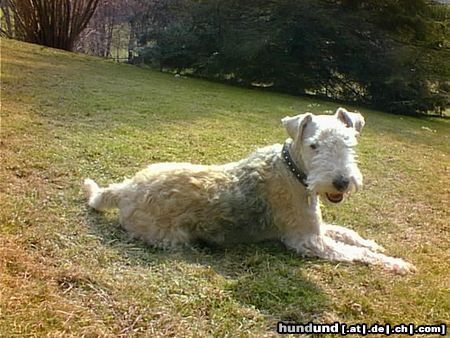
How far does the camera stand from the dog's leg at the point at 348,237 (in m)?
3.80

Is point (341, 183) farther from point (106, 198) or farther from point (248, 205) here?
point (106, 198)

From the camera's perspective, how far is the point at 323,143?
11.0 ft

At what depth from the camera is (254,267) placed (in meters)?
3.34

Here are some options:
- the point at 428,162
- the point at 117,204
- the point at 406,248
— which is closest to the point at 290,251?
the point at 406,248

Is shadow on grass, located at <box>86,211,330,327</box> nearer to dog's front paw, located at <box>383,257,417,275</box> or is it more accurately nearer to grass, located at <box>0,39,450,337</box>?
grass, located at <box>0,39,450,337</box>

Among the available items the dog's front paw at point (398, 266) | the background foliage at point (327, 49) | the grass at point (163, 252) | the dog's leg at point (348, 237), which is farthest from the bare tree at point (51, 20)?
the dog's front paw at point (398, 266)

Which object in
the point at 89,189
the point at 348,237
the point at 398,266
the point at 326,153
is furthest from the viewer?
the point at 89,189

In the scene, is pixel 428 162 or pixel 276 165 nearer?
pixel 276 165

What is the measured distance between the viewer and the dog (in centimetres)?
357

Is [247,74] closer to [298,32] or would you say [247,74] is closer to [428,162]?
[298,32]

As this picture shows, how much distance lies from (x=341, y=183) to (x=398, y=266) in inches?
32.2

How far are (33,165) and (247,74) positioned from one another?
35.9 feet

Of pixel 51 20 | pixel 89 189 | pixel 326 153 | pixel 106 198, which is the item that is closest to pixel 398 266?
pixel 326 153

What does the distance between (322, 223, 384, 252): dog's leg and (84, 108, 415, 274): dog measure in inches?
1.6
